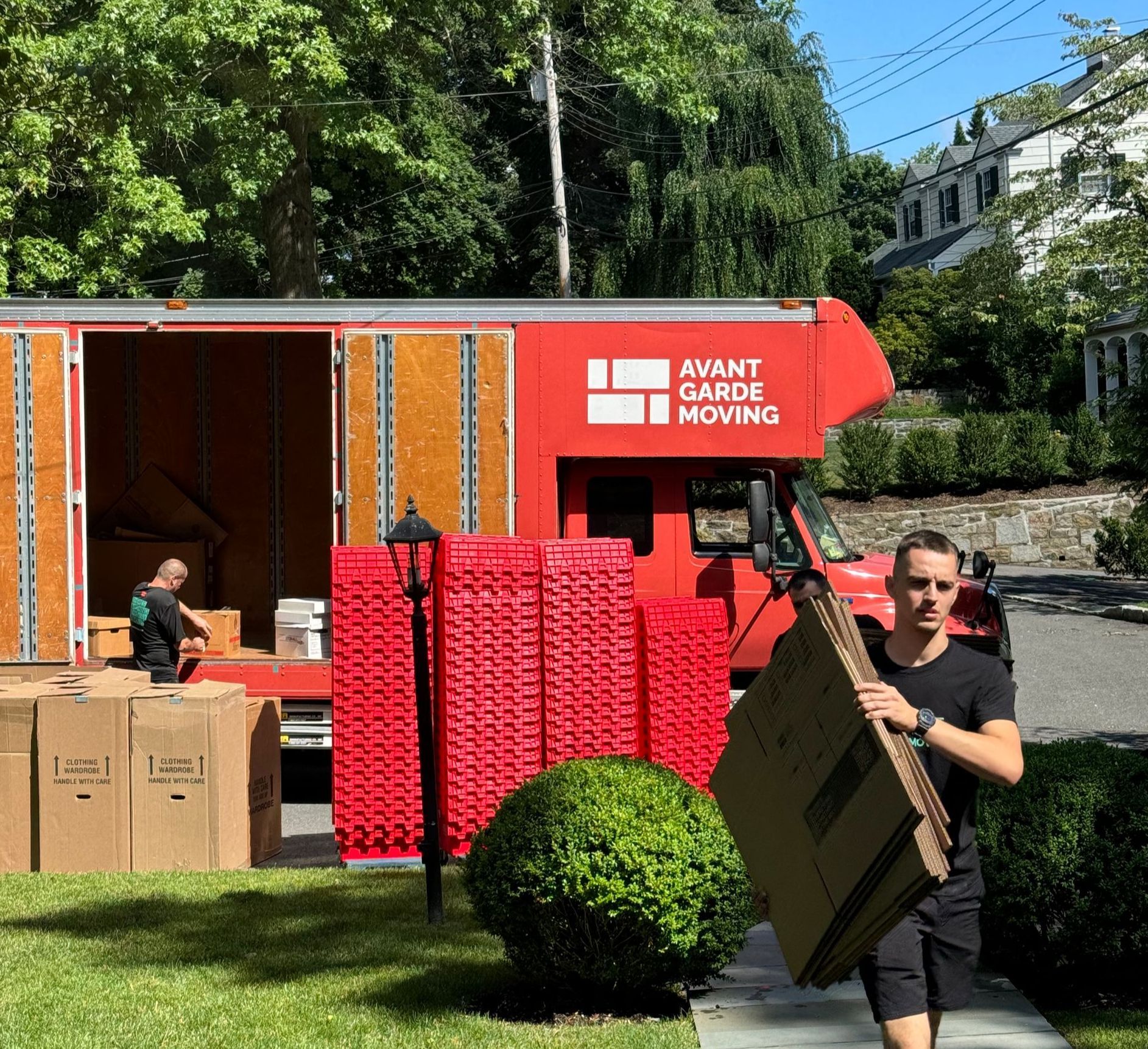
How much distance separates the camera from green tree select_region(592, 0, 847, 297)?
34.3 metres

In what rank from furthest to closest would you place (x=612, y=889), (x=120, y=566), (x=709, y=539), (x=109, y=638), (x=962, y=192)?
(x=962, y=192) < (x=120, y=566) < (x=109, y=638) < (x=709, y=539) < (x=612, y=889)

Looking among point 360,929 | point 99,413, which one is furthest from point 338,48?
point 360,929

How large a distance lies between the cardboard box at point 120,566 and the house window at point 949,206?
5275 centimetres

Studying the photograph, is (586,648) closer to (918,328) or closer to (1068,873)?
(1068,873)

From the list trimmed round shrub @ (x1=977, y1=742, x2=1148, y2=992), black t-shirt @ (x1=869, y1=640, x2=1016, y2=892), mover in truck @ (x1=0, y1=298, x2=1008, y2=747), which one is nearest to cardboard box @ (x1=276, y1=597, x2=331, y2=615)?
mover in truck @ (x1=0, y1=298, x2=1008, y2=747)

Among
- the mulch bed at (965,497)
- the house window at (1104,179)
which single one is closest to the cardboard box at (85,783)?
the house window at (1104,179)

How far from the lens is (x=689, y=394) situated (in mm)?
10859

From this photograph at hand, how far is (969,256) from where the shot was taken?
1251 inches

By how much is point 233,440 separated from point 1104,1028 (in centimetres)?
1034

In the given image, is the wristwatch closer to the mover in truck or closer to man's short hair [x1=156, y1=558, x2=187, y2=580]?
the mover in truck

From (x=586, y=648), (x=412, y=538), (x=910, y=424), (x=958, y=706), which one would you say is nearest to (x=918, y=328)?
(x=910, y=424)

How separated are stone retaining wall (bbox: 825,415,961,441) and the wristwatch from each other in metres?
32.5

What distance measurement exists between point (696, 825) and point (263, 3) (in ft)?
54.0

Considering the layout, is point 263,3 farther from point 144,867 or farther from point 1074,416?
point 1074,416
